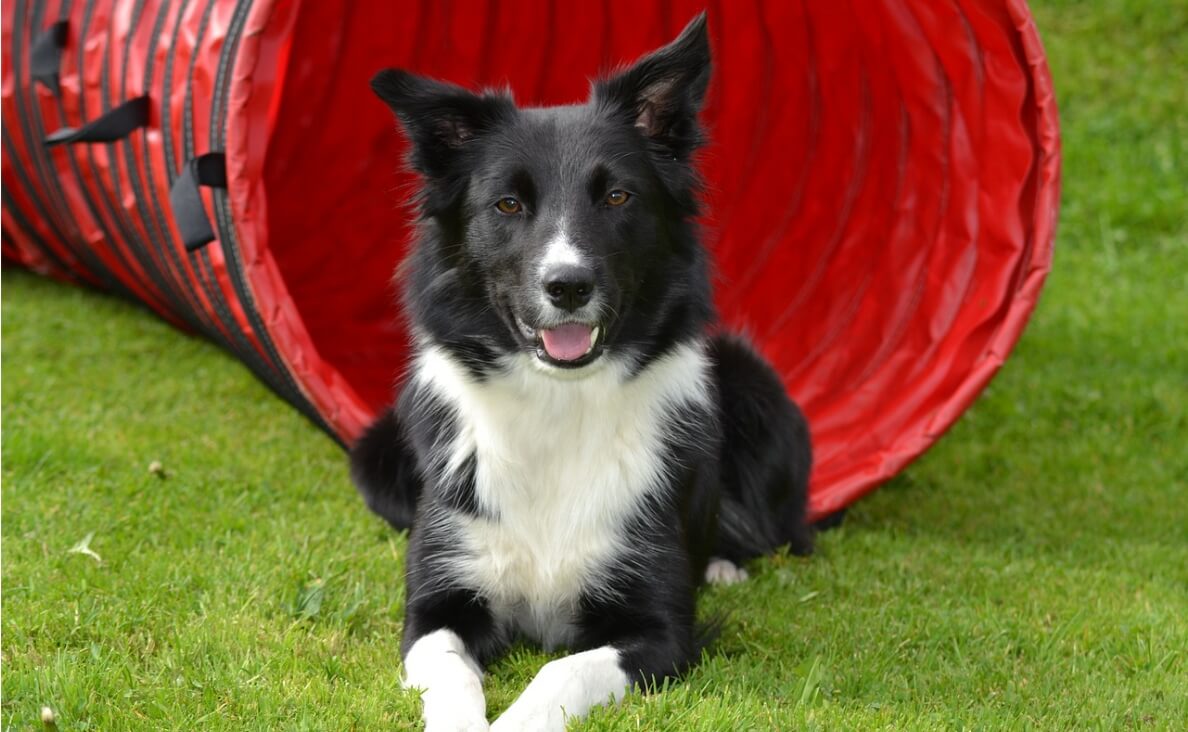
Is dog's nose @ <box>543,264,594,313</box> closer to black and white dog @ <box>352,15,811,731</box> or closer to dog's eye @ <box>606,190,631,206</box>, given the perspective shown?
black and white dog @ <box>352,15,811,731</box>

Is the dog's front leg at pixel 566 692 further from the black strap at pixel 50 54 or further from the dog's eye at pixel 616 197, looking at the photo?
the black strap at pixel 50 54

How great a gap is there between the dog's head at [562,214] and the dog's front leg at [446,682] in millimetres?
806

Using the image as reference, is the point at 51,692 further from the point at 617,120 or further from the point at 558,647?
the point at 617,120

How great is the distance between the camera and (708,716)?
3229mm

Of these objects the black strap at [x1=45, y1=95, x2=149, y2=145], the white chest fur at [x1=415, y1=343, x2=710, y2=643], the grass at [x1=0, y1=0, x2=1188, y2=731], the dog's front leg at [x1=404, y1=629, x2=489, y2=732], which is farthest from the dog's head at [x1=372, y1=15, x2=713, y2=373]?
the black strap at [x1=45, y1=95, x2=149, y2=145]

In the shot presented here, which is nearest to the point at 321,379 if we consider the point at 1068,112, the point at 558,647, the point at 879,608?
the point at 558,647

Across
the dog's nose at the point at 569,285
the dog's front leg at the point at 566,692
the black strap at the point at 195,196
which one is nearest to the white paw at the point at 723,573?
the dog's front leg at the point at 566,692

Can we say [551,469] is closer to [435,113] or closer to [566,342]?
[566,342]

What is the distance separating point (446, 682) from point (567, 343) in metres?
0.96

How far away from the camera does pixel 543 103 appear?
6426 mm

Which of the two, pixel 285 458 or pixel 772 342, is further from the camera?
pixel 772 342

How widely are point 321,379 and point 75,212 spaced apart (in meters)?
2.40

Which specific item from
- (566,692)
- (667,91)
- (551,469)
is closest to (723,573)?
(551,469)

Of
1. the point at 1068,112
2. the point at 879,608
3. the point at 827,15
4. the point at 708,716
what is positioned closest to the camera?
the point at 708,716
